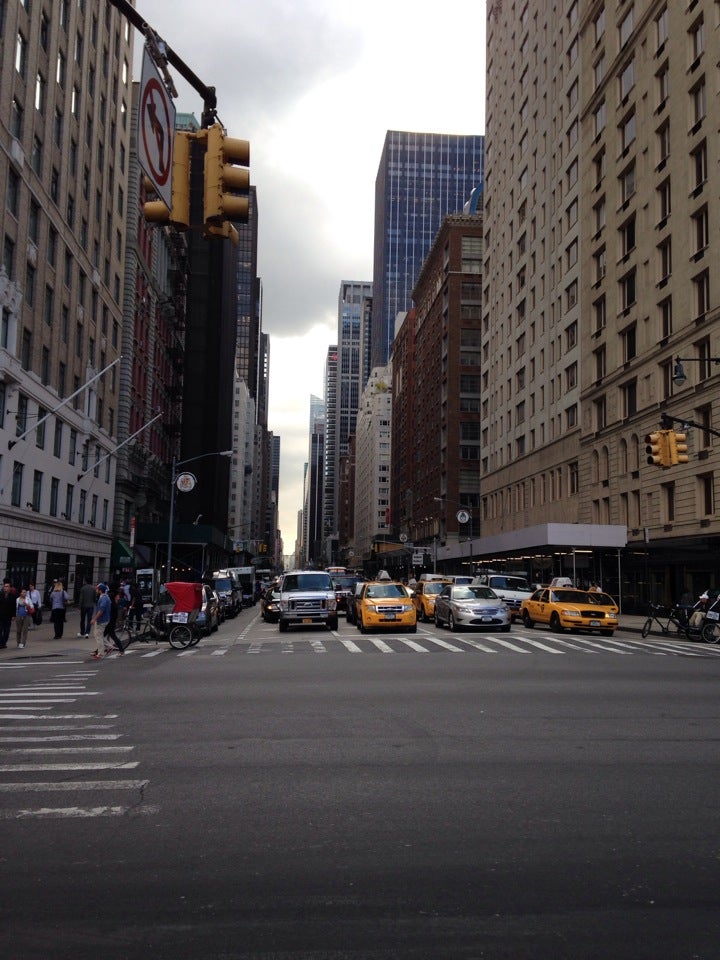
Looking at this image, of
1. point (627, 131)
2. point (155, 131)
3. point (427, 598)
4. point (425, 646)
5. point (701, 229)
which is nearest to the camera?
point (155, 131)

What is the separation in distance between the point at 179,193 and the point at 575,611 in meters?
24.5

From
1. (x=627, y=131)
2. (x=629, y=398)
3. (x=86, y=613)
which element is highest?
(x=627, y=131)

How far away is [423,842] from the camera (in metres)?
5.91

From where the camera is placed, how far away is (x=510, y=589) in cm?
4062

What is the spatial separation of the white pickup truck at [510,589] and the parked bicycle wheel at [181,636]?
17103mm

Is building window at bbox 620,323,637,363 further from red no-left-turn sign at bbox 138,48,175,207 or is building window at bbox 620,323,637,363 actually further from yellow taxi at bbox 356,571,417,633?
red no-left-turn sign at bbox 138,48,175,207

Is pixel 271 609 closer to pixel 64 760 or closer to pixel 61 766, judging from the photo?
pixel 64 760

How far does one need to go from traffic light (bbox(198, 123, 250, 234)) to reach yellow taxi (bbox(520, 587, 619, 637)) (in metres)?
23.8

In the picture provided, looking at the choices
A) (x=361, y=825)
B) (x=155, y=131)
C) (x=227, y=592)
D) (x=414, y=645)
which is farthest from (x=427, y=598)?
(x=155, y=131)

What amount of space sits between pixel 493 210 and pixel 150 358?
3833 centimetres

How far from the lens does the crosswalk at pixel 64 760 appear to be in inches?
272

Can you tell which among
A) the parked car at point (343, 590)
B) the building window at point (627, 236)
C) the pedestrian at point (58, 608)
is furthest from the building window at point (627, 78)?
the pedestrian at point (58, 608)

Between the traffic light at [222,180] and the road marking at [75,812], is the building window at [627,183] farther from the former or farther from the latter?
the road marking at [75,812]

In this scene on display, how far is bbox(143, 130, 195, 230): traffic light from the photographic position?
7133mm
